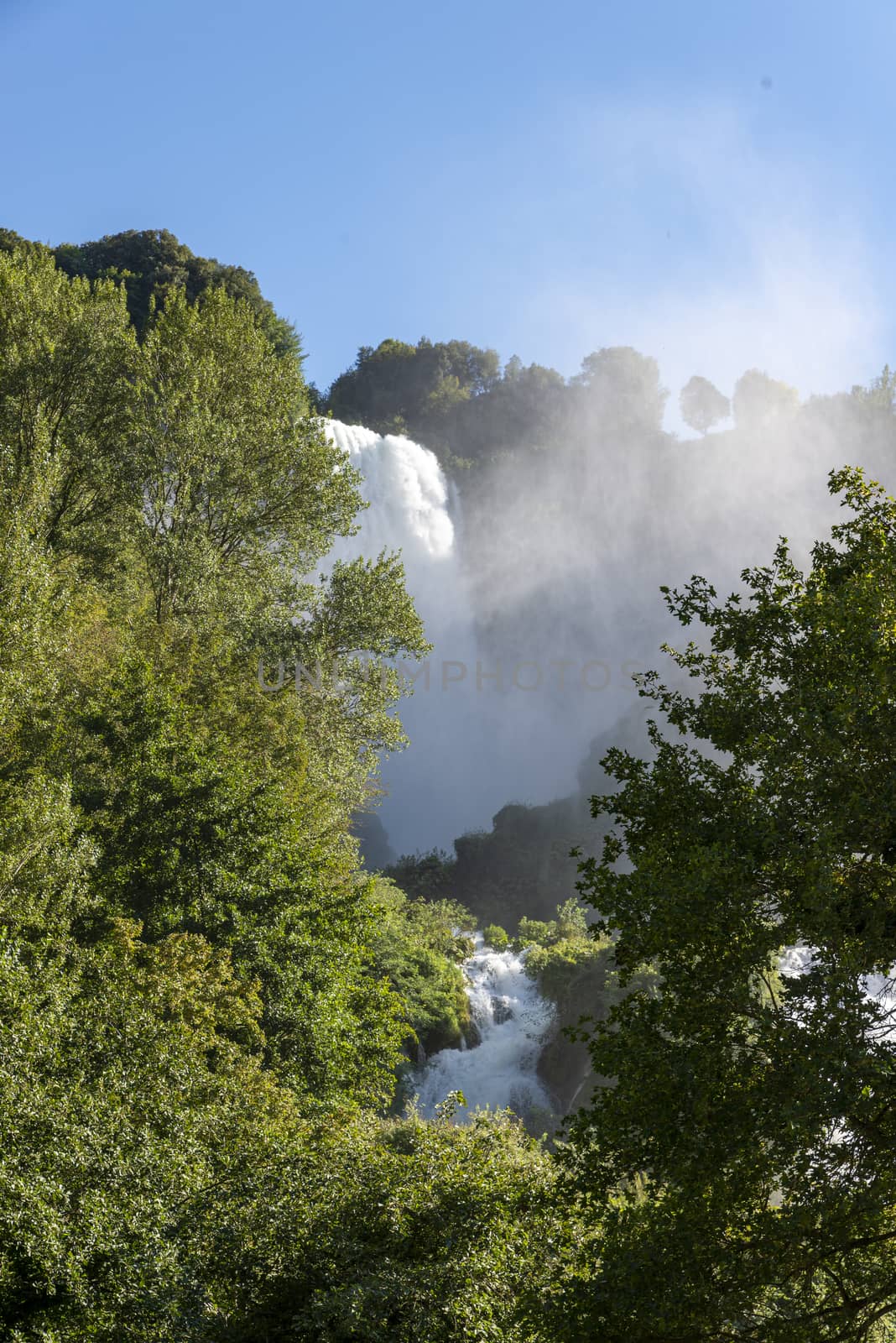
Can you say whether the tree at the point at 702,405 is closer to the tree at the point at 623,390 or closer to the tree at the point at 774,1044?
the tree at the point at 623,390

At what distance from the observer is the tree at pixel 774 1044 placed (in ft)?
20.0

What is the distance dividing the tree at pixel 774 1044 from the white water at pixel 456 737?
2063 inches

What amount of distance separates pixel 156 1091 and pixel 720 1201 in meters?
5.49

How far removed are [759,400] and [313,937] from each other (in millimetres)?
66372

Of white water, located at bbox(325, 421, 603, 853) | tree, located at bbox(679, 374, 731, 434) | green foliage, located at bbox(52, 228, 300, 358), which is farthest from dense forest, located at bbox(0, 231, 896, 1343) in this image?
tree, located at bbox(679, 374, 731, 434)

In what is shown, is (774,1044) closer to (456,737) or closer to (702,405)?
(456,737)

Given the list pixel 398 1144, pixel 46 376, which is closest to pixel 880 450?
pixel 46 376

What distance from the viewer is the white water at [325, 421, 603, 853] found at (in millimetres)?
63656

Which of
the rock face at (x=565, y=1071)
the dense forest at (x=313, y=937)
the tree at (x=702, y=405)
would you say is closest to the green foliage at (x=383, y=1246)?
the dense forest at (x=313, y=937)

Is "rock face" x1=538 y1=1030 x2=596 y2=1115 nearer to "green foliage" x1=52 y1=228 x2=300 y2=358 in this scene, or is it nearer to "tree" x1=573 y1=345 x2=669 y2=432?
"green foliage" x1=52 y1=228 x2=300 y2=358

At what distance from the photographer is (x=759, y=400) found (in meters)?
70.2

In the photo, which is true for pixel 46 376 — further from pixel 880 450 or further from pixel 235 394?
pixel 880 450

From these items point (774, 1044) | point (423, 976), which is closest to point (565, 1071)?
point (423, 976)

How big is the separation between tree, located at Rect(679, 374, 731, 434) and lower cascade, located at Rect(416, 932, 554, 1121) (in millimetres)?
57543
